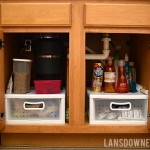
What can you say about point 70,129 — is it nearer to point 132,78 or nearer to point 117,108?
point 117,108

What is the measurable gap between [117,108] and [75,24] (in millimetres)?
497

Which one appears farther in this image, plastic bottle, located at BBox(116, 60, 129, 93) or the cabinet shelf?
plastic bottle, located at BBox(116, 60, 129, 93)

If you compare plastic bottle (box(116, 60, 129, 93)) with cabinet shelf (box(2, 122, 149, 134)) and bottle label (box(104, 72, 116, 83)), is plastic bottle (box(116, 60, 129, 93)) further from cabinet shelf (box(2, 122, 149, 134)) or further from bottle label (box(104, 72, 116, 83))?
cabinet shelf (box(2, 122, 149, 134))

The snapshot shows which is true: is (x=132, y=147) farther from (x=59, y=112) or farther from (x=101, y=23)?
(x=101, y=23)

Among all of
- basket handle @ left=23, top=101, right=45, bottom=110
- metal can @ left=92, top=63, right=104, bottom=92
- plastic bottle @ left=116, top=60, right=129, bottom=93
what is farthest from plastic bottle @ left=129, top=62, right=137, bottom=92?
basket handle @ left=23, top=101, right=45, bottom=110

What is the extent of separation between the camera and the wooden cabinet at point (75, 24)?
3.73ft

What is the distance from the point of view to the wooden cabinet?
114 cm

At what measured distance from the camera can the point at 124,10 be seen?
115 centimetres

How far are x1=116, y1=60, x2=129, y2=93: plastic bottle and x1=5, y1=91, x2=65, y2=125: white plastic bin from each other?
319mm

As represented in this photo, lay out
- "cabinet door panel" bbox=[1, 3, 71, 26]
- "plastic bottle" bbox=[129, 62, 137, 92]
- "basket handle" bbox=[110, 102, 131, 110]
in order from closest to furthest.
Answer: "cabinet door panel" bbox=[1, 3, 71, 26]
"basket handle" bbox=[110, 102, 131, 110]
"plastic bottle" bbox=[129, 62, 137, 92]

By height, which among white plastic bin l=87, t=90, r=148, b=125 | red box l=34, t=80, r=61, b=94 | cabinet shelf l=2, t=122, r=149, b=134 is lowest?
cabinet shelf l=2, t=122, r=149, b=134

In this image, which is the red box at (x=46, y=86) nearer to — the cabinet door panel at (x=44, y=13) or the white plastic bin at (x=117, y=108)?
the white plastic bin at (x=117, y=108)

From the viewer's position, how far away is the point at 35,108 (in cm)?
122

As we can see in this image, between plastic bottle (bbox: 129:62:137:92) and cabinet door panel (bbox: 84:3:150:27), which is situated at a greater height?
cabinet door panel (bbox: 84:3:150:27)
